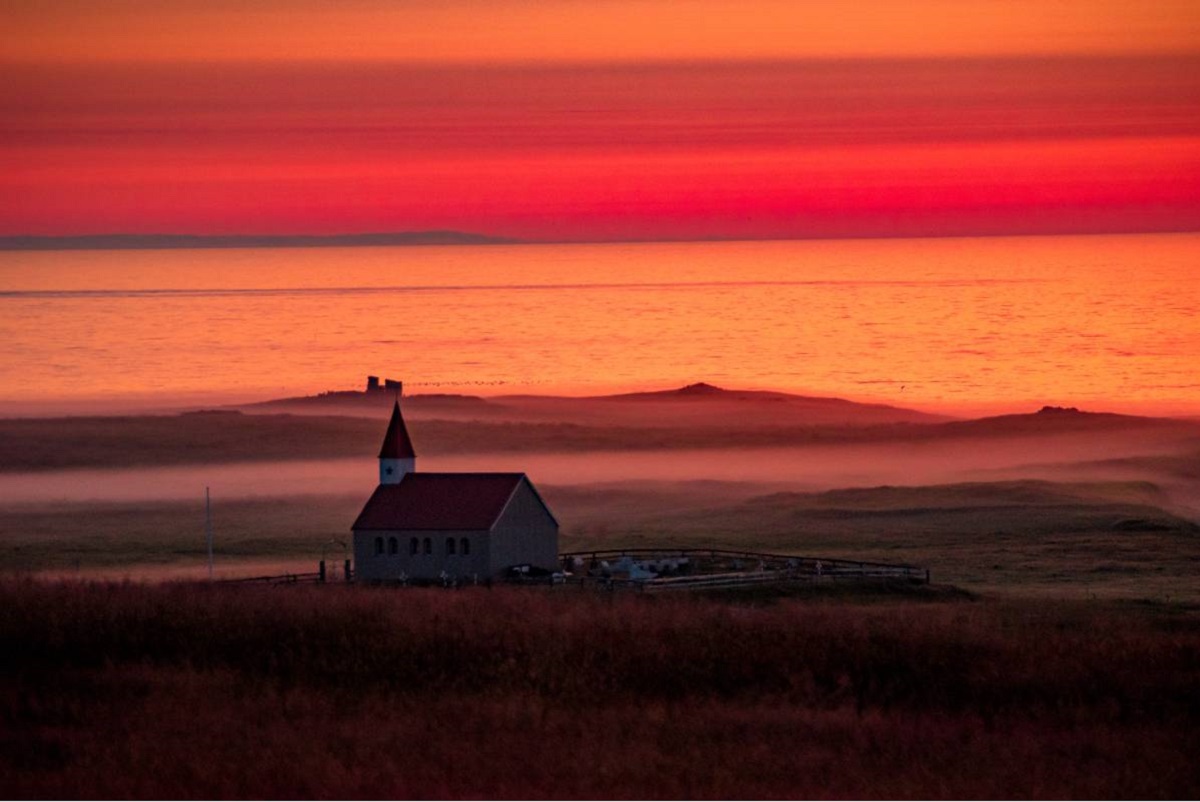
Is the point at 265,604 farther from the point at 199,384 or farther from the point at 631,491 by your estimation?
the point at 199,384

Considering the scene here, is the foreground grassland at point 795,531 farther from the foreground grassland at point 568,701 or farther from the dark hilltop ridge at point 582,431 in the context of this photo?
the foreground grassland at point 568,701

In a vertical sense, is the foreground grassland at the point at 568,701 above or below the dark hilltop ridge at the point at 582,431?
below

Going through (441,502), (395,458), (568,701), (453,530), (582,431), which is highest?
(582,431)

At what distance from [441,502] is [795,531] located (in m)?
23.2

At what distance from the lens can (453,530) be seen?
59531mm

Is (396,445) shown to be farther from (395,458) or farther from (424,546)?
(424,546)

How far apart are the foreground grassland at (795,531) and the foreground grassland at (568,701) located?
19.6 m

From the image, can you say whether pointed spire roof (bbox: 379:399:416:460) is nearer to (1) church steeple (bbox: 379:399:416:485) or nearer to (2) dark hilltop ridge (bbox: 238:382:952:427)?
(1) church steeple (bbox: 379:399:416:485)

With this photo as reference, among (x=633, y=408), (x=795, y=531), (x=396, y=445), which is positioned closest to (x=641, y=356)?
(x=633, y=408)

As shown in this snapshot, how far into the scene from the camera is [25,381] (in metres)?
132

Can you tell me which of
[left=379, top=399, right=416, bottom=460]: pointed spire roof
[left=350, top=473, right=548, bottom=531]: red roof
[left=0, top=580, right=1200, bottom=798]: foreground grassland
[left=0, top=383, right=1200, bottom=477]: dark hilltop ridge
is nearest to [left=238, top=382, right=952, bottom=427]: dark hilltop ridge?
[left=0, top=383, right=1200, bottom=477]: dark hilltop ridge

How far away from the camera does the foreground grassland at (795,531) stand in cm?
6575

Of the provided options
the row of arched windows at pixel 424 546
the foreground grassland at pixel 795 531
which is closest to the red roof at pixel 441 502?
the row of arched windows at pixel 424 546

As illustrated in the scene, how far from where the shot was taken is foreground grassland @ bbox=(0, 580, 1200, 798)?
3003cm
